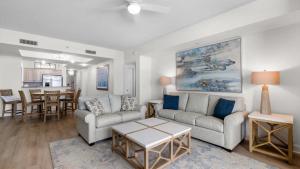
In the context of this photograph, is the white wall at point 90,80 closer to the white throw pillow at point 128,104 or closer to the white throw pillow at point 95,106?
the white throw pillow at point 128,104

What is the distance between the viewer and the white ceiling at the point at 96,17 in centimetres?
239

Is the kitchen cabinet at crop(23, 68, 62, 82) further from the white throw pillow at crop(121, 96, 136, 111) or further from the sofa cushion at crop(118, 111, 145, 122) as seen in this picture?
the sofa cushion at crop(118, 111, 145, 122)

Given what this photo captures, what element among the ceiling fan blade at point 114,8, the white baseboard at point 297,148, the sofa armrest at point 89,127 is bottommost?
the white baseboard at point 297,148

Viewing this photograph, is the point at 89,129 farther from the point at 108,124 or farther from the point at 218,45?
the point at 218,45

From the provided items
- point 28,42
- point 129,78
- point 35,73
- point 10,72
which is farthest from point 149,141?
point 35,73

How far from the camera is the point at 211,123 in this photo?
260 centimetres

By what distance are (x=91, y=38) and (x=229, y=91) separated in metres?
4.04

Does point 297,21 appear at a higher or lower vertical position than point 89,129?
higher

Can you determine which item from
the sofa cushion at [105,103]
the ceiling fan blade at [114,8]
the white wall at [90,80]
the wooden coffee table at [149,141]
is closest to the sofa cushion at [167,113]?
the wooden coffee table at [149,141]

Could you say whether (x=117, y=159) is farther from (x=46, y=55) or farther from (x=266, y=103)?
(x=46, y=55)

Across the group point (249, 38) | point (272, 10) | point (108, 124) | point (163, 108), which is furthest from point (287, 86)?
point (108, 124)

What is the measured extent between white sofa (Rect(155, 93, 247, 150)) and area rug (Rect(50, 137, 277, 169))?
21 cm

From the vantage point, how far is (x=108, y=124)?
9.37 feet

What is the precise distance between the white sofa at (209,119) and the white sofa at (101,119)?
35.1 inches
